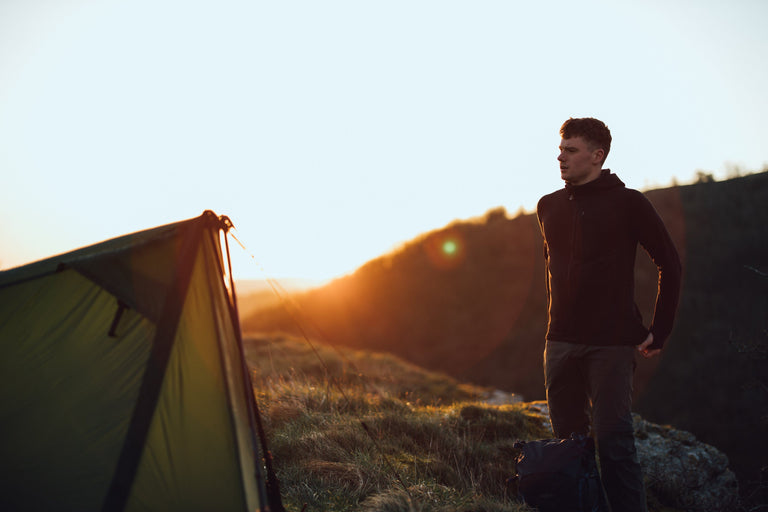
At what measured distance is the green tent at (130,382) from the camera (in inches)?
103

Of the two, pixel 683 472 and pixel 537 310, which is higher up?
pixel 537 310

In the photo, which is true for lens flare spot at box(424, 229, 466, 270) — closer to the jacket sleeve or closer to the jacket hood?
the jacket hood

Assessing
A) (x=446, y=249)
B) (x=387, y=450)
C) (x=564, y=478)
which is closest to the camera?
(x=564, y=478)

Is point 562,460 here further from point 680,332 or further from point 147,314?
point 680,332

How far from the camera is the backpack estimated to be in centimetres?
279

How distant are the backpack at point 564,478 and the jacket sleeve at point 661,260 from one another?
0.84 metres

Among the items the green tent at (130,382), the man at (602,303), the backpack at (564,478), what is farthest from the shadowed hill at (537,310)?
the green tent at (130,382)

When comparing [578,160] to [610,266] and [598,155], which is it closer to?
[598,155]

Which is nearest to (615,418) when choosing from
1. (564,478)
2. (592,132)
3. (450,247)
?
(564,478)

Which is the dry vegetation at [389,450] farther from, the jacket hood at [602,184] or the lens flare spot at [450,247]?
the lens flare spot at [450,247]

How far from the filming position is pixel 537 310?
15.5 m

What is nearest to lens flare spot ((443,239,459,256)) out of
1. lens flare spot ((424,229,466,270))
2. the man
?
lens flare spot ((424,229,466,270))

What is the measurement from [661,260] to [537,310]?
13.3 metres

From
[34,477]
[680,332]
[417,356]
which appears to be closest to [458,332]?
[417,356]
